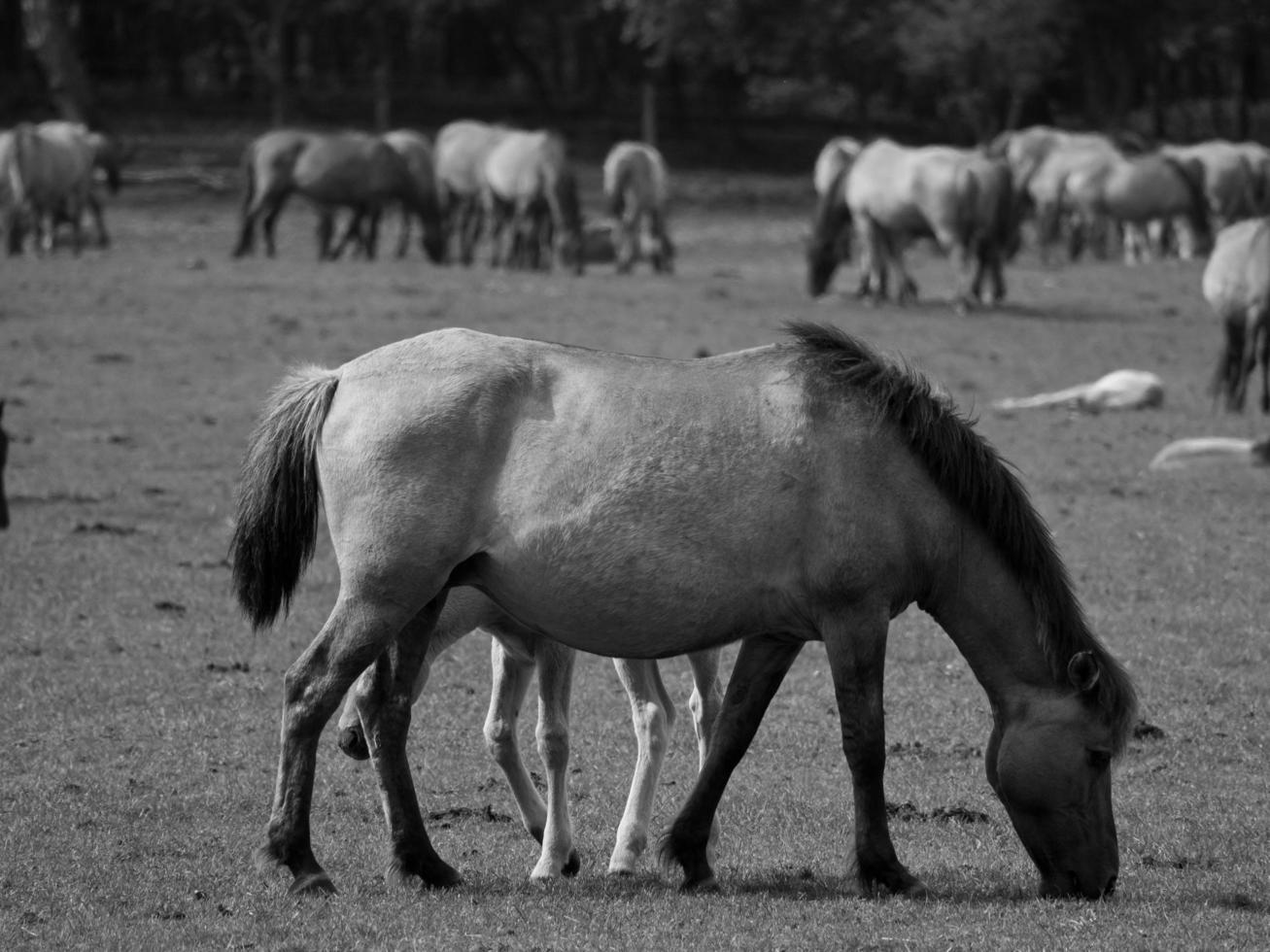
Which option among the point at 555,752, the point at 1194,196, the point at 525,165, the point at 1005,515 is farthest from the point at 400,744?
the point at 1194,196

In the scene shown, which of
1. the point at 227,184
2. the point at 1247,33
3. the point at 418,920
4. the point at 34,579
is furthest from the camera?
the point at 1247,33

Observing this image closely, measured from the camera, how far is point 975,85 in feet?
153

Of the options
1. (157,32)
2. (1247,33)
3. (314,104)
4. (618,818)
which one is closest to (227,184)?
(314,104)

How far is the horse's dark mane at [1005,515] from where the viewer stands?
6.55 metres

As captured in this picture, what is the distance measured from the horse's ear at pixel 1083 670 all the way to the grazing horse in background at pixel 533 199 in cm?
2453

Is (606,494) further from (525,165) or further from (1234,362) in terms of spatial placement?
(525,165)

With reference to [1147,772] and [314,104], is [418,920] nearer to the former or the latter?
[1147,772]

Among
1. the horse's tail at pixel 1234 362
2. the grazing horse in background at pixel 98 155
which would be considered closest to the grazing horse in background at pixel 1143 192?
the horse's tail at pixel 1234 362

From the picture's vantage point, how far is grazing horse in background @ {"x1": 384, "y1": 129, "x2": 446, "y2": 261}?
3297 centimetres

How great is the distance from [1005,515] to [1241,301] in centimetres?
1383

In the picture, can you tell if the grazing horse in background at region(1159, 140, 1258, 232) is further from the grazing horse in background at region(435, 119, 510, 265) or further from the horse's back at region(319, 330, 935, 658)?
the horse's back at region(319, 330, 935, 658)

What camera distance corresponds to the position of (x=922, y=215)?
27.6 metres

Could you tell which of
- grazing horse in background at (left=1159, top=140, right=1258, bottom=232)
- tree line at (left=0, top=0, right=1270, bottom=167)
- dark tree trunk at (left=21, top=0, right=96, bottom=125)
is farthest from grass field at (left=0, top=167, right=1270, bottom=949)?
tree line at (left=0, top=0, right=1270, bottom=167)

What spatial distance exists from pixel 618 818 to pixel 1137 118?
55684mm
